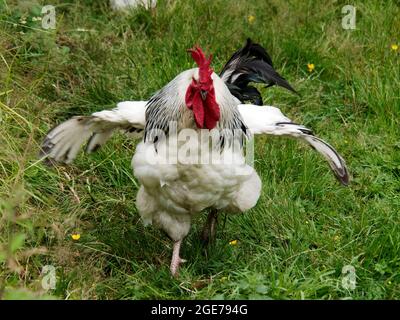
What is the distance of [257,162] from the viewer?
538cm

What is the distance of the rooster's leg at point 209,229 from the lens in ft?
Answer: 15.5

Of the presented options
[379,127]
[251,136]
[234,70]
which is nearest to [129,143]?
[234,70]

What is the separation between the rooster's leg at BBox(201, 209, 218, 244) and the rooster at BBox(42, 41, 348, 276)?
0.21ft

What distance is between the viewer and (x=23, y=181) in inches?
185

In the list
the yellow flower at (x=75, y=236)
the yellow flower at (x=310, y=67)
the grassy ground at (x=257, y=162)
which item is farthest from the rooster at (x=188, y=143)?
the yellow flower at (x=310, y=67)

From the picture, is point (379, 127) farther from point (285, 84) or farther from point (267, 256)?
point (267, 256)

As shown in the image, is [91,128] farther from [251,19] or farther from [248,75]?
[251,19]

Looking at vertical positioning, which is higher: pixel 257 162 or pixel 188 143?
pixel 188 143

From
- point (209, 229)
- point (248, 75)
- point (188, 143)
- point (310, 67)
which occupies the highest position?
point (310, 67)

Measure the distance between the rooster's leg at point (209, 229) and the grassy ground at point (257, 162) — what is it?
7 centimetres

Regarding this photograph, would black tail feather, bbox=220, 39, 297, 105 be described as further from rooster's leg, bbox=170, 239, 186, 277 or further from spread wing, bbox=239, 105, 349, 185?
rooster's leg, bbox=170, 239, 186, 277

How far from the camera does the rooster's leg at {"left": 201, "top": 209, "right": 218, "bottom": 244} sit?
4711 mm

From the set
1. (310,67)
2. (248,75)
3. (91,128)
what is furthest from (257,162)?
(310,67)

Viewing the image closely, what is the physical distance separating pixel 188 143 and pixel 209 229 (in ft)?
3.19
